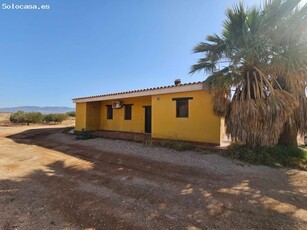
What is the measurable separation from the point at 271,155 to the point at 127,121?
10.3 m

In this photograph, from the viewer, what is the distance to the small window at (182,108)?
10.6 meters

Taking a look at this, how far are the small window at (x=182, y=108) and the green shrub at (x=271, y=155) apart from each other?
125 inches

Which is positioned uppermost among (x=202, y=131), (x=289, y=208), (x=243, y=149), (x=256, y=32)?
(x=256, y=32)

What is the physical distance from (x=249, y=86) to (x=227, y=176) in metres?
3.93

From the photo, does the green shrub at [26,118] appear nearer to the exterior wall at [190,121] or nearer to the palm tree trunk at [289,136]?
the exterior wall at [190,121]

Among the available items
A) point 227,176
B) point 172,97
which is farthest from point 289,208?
point 172,97

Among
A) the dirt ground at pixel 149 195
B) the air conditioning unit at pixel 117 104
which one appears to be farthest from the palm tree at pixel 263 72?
the air conditioning unit at pixel 117 104

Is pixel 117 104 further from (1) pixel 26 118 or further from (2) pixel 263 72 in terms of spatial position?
(1) pixel 26 118

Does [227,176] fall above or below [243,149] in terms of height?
below

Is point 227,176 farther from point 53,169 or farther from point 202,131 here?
point 53,169

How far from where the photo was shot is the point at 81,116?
1678 cm

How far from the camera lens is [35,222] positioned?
3.35 metres

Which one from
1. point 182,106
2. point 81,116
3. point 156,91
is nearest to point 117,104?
point 81,116

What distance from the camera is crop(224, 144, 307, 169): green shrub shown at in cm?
729
